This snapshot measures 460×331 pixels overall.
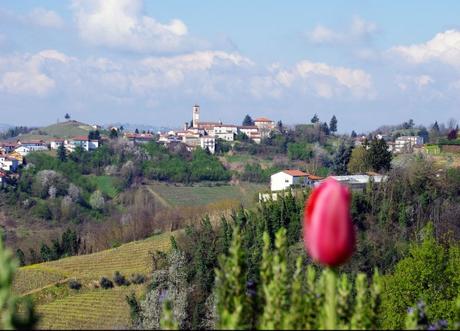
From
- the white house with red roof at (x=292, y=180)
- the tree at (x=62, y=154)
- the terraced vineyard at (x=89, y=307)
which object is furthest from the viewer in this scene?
the tree at (x=62, y=154)

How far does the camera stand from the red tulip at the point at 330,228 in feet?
15.1

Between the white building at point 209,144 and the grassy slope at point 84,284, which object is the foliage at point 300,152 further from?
the grassy slope at point 84,284

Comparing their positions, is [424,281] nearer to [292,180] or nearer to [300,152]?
[292,180]

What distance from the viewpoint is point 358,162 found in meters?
58.0

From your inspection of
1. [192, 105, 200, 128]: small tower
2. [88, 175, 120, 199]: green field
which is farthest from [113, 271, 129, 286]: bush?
Answer: [192, 105, 200, 128]: small tower

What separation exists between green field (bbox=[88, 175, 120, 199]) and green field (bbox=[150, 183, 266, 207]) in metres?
4.56

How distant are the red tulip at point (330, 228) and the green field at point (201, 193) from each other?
6955 centimetres

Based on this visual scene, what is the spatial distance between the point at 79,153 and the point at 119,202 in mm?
17910

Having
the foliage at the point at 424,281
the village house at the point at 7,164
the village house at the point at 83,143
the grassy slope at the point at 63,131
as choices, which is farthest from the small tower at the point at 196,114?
the foliage at the point at 424,281

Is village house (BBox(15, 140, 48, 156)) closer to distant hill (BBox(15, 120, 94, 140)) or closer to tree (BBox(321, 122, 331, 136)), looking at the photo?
distant hill (BBox(15, 120, 94, 140))

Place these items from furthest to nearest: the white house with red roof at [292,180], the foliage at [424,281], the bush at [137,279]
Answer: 1. the white house with red roof at [292,180]
2. the bush at [137,279]
3. the foliage at [424,281]

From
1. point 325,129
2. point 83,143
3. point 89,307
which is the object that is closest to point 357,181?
point 89,307

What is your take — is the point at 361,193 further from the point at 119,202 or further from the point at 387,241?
the point at 119,202

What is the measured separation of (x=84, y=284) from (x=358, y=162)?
2691 centimetres
